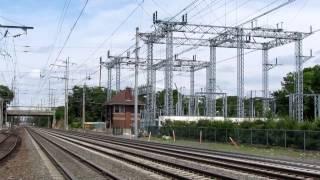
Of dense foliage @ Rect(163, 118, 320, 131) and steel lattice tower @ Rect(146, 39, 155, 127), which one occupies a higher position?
steel lattice tower @ Rect(146, 39, 155, 127)

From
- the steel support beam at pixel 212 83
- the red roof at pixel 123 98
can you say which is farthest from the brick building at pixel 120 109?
the steel support beam at pixel 212 83

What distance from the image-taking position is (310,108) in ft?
336

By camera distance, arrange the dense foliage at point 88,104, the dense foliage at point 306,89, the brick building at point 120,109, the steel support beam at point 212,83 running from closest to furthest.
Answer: the steel support beam at point 212,83, the dense foliage at point 306,89, the brick building at point 120,109, the dense foliage at point 88,104

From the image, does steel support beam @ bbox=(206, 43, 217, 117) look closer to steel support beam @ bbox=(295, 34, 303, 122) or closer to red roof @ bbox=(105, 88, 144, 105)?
steel support beam @ bbox=(295, 34, 303, 122)

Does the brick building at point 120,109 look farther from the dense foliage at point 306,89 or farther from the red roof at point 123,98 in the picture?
the dense foliage at point 306,89

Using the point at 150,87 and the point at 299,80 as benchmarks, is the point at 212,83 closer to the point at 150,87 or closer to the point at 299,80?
the point at 150,87

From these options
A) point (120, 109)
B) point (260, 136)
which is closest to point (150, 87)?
point (260, 136)

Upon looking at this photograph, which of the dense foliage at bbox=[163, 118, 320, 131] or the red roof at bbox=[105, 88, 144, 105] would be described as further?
the red roof at bbox=[105, 88, 144, 105]

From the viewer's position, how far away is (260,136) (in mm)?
48750

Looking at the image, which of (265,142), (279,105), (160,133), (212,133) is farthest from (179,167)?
(279,105)

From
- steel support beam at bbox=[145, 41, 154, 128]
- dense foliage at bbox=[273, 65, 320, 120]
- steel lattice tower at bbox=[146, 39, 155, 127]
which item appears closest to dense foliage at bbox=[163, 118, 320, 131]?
steel lattice tower at bbox=[146, 39, 155, 127]

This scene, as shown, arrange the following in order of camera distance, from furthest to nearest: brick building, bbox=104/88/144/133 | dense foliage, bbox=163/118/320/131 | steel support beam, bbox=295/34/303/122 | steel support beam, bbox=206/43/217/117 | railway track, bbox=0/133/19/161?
brick building, bbox=104/88/144/133, steel support beam, bbox=206/43/217/117, steel support beam, bbox=295/34/303/122, dense foliage, bbox=163/118/320/131, railway track, bbox=0/133/19/161

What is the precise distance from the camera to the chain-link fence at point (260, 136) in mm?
41344

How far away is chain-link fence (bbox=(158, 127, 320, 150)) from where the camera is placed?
4134 cm
